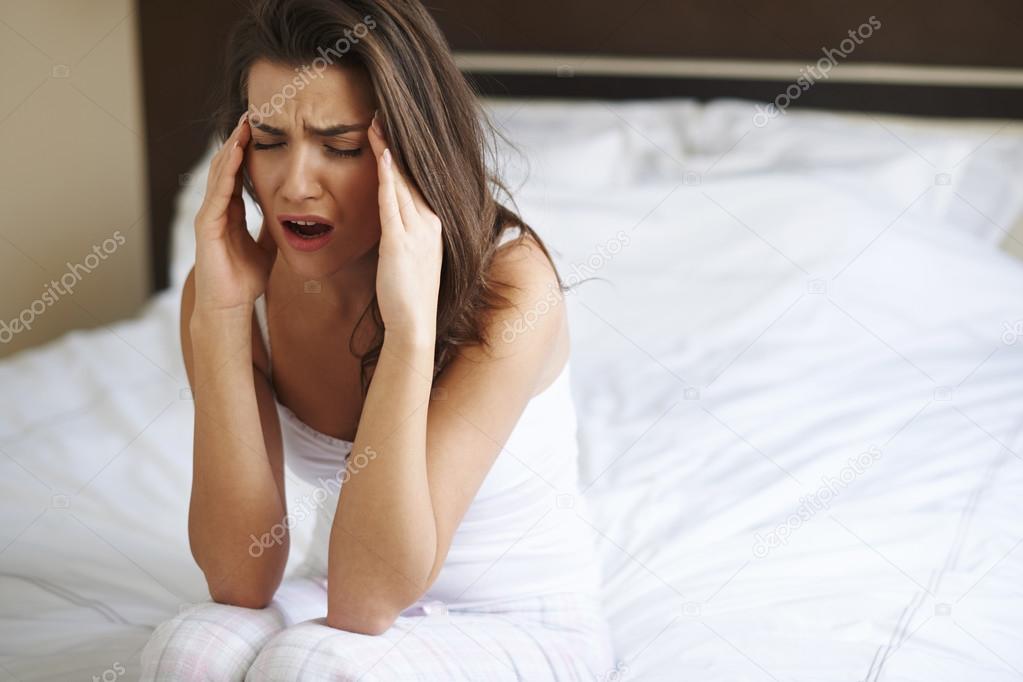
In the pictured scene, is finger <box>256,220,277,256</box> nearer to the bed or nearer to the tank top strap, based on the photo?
the tank top strap

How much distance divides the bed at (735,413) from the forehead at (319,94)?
585mm

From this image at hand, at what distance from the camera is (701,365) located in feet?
5.82

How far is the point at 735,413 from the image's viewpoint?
5.29ft

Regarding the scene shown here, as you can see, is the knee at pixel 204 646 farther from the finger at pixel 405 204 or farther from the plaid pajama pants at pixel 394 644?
the finger at pixel 405 204

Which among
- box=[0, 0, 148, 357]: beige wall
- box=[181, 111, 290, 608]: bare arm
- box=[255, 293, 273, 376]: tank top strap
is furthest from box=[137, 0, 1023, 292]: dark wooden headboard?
box=[181, 111, 290, 608]: bare arm

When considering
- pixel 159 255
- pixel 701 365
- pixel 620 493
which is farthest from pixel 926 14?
pixel 159 255

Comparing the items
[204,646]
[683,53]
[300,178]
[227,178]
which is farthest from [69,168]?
[204,646]

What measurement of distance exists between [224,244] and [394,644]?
0.44 metres

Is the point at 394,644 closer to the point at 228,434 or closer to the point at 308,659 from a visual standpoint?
the point at 308,659

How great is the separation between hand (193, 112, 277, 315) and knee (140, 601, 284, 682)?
305 millimetres

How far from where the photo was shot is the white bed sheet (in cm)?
114

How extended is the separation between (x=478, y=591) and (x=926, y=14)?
1.87 meters

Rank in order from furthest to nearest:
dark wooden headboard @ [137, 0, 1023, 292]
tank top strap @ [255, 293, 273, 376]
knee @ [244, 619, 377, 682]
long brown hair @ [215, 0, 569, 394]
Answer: dark wooden headboard @ [137, 0, 1023, 292] → tank top strap @ [255, 293, 273, 376] → long brown hair @ [215, 0, 569, 394] → knee @ [244, 619, 377, 682]

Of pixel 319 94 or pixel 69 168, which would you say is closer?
pixel 319 94
